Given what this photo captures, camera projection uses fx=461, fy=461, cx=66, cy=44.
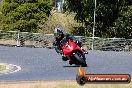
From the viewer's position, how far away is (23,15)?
147ft

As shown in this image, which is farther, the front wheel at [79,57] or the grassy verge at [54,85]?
the grassy verge at [54,85]

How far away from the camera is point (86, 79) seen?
10.2 m

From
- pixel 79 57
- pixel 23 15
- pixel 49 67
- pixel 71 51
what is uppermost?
pixel 71 51

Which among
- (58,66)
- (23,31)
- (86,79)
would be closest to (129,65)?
(58,66)

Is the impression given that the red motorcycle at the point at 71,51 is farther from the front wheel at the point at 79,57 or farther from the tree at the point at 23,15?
the tree at the point at 23,15

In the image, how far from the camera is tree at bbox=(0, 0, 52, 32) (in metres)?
44.2

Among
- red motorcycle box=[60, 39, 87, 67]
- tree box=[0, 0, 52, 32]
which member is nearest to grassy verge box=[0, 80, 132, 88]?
red motorcycle box=[60, 39, 87, 67]

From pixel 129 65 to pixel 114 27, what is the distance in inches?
635

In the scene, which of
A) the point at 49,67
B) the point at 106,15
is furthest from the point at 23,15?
the point at 49,67

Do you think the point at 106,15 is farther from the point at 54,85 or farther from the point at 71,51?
the point at 71,51

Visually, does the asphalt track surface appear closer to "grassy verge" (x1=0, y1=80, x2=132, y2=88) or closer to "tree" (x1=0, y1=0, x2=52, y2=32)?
"grassy verge" (x1=0, y1=80, x2=132, y2=88)

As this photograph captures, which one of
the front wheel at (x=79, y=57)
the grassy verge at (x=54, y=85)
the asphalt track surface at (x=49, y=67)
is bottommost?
the asphalt track surface at (x=49, y=67)

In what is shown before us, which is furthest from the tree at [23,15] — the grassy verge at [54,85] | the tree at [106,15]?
the grassy verge at [54,85]

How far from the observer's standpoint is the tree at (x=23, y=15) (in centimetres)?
4418
